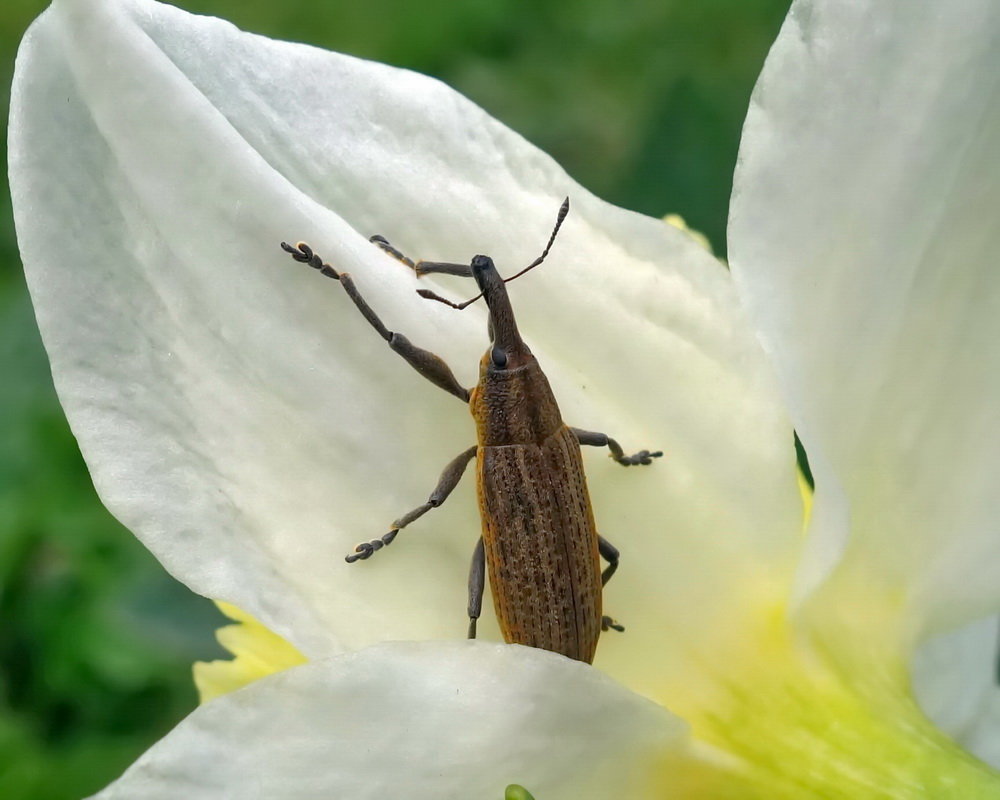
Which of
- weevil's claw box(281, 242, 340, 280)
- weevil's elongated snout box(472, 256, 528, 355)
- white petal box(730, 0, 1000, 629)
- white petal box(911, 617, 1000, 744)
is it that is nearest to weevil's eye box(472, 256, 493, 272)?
weevil's elongated snout box(472, 256, 528, 355)

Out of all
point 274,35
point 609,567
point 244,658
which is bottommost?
point 244,658

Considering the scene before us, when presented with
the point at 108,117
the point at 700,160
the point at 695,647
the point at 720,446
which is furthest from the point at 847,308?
the point at 700,160

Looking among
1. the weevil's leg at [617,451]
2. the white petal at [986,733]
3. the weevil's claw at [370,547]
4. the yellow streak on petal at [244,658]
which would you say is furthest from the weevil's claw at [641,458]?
the white petal at [986,733]

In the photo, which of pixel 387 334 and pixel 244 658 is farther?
pixel 244 658

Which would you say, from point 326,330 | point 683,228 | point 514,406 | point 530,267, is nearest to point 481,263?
point 530,267

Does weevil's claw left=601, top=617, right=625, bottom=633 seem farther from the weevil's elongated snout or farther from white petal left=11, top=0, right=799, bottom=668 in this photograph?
the weevil's elongated snout

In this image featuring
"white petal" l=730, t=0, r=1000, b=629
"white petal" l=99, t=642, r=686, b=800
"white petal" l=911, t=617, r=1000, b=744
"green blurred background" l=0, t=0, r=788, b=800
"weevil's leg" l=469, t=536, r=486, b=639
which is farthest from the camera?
"green blurred background" l=0, t=0, r=788, b=800

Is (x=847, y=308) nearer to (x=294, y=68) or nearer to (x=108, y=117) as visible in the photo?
(x=294, y=68)

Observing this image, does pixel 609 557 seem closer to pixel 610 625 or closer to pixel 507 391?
pixel 610 625
